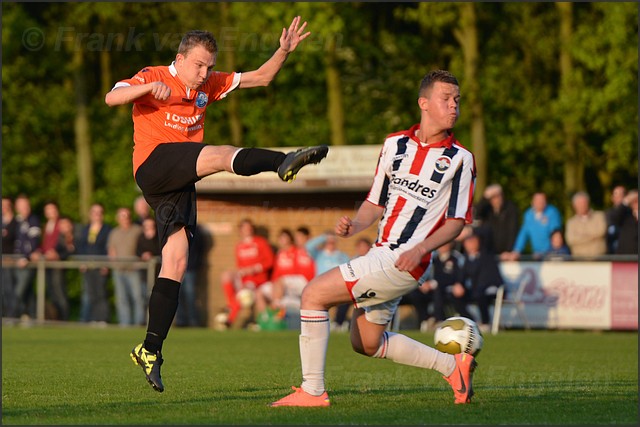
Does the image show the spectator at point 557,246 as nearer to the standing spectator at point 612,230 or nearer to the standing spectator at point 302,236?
the standing spectator at point 612,230

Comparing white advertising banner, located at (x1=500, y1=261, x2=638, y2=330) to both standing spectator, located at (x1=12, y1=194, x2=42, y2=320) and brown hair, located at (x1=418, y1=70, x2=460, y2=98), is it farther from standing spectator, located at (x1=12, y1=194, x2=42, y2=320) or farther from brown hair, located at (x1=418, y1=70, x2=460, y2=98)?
brown hair, located at (x1=418, y1=70, x2=460, y2=98)

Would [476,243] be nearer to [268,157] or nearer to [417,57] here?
[268,157]

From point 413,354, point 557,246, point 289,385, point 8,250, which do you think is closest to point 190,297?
point 8,250

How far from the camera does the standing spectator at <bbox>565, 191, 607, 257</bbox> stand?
18.8 metres

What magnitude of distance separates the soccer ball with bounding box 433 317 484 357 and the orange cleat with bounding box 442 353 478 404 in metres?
0.32

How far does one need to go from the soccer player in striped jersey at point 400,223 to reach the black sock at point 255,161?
22.1 inches

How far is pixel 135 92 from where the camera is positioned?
314 inches

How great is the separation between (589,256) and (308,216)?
5.87 metres

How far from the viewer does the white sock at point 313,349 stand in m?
7.71

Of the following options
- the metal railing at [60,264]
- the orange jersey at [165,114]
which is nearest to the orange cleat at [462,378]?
the orange jersey at [165,114]

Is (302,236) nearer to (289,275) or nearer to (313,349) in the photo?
(289,275)

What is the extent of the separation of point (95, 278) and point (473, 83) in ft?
37.2

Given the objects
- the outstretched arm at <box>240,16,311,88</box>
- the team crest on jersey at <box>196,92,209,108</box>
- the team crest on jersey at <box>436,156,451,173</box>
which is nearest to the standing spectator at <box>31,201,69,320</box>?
the outstretched arm at <box>240,16,311,88</box>

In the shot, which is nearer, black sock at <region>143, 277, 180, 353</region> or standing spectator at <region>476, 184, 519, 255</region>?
black sock at <region>143, 277, 180, 353</region>
